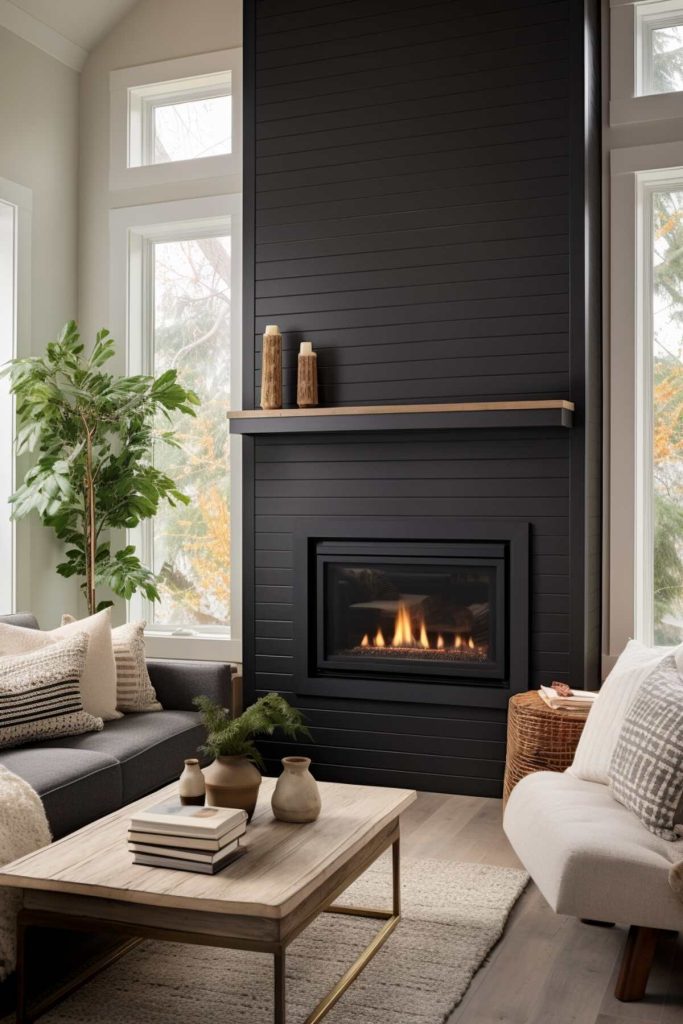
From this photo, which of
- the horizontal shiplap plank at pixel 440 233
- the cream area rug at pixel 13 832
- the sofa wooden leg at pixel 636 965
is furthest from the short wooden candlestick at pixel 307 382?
the sofa wooden leg at pixel 636 965

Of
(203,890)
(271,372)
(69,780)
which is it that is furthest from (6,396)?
(203,890)

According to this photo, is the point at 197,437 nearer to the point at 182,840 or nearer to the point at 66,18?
the point at 66,18

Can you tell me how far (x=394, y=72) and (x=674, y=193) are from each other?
1293mm

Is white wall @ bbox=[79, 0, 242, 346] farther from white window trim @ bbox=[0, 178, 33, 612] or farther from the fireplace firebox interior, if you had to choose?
the fireplace firebox interior

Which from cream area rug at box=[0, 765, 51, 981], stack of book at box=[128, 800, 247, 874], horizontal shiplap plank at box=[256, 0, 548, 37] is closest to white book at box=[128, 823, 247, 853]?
stack of book at box=[128, 800, 247, 874]

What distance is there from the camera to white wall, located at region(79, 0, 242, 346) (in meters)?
Answer: 5.20

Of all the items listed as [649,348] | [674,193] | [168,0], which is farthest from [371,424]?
[168,0]

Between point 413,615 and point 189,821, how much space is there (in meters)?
2.25

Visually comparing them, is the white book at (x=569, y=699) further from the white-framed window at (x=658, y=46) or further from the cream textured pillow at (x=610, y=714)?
the white-framed window at (x=658, y=46)

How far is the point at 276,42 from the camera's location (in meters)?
4.68

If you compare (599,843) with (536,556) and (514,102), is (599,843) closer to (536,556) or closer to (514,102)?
(536,556)

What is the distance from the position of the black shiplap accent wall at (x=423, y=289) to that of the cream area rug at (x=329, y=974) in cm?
129

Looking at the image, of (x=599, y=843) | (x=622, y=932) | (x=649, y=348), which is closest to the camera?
(x=599, y=843)

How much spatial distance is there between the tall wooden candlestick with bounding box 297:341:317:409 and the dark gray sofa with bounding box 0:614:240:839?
3.85 ft
